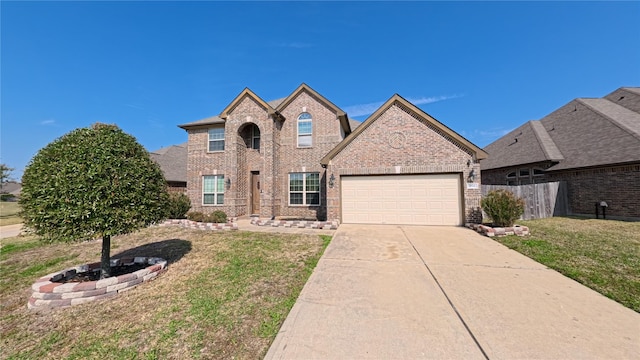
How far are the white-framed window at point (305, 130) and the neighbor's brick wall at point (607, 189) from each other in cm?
1605

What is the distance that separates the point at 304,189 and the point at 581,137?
742 inches

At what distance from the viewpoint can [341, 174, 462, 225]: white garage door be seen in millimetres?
10469

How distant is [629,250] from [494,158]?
15.3m

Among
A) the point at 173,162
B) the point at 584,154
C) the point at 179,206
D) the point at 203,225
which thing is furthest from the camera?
the point at 173,162

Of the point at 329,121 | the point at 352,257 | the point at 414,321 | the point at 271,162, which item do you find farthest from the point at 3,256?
the point at 329,121

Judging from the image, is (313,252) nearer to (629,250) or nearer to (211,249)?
(211,249)

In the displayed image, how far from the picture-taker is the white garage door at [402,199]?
34.3ft

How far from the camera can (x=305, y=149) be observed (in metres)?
14.1

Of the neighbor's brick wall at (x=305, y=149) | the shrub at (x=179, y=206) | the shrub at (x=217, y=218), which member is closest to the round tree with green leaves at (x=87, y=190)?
the shrub at (x=217, y=218)

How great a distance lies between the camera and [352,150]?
1136 cm

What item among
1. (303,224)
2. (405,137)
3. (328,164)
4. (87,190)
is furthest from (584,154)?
(87,190)

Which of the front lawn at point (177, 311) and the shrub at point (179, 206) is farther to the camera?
the shrub at point (179, 206)

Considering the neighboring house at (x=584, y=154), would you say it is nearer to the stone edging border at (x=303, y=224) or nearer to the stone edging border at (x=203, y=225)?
the stone edging border at (x=303, y=224)

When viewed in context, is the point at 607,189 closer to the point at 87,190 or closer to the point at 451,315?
the point at 451,315
